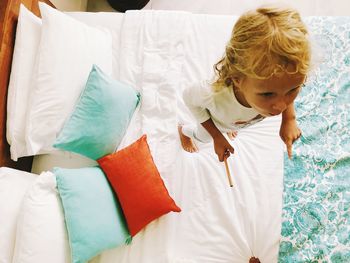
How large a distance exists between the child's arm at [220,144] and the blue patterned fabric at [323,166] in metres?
0.34

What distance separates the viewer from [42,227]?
1218 millimetres

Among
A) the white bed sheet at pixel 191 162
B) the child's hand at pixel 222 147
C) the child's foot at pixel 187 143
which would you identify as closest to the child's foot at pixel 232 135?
the white bed sheet at pixel 191 162

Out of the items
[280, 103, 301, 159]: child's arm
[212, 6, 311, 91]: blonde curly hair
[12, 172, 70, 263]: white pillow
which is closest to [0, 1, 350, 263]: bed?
[12, 172, 70, 263]: white pillow

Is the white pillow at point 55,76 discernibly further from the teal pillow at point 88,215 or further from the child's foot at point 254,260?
the child's foot at point 254,260

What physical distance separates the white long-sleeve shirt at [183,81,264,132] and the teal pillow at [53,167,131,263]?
0.49 metres

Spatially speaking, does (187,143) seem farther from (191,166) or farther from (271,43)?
(271,43)

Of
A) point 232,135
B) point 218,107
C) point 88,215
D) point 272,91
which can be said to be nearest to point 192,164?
point 232,135

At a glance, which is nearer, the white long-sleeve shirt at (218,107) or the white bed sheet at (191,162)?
the white long-sleeve shirt at (218,107)

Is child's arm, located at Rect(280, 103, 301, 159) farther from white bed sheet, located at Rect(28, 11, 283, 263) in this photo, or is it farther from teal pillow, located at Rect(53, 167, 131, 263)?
teal pillow, located at Rect(53, 167, 131, 263)

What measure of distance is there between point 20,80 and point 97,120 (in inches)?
13.5

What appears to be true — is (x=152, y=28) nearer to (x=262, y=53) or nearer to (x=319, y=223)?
(x=262, y=53)

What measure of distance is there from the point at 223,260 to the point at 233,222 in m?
0.15

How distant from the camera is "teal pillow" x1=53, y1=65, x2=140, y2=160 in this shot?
1.43 m

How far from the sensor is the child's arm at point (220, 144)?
50.1 inches
